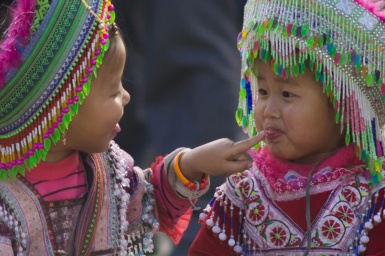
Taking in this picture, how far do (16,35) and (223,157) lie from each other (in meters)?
0.72

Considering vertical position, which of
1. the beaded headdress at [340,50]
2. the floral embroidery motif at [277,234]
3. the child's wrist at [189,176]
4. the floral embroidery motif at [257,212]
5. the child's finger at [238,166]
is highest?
the beaded headdress at [340,50]

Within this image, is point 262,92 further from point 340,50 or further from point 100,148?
point 100,148

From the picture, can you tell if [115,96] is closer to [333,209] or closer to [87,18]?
[87,18]

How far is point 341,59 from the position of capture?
3100mm

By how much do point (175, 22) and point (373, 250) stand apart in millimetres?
1873

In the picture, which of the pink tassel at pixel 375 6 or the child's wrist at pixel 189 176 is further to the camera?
the child's wrist at pixel 189 176

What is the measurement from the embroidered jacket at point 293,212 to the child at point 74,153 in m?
0.14

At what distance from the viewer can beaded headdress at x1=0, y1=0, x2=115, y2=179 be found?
2.99 meters

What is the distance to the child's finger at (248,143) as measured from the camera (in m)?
3.11

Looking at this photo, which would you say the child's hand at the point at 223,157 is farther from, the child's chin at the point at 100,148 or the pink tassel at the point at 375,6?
the pink tassel at the point at 375,6

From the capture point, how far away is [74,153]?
3.25m

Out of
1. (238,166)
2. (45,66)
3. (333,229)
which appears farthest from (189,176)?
(45,66)

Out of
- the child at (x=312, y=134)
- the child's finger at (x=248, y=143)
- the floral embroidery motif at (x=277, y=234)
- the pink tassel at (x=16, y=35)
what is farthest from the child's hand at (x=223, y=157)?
the pink tassel at (x=16, y=35)

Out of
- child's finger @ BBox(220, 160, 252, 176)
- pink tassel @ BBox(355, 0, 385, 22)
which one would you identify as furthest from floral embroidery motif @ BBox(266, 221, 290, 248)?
pink tassel @ BBox(355, 0, 385, 22)
